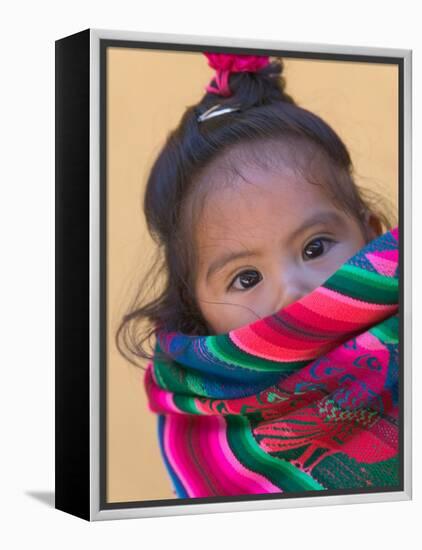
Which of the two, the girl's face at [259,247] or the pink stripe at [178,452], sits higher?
the girl's face at [259,247]

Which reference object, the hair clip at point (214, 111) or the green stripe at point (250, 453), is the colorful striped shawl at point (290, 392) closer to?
the green stripe at point (250, 453)

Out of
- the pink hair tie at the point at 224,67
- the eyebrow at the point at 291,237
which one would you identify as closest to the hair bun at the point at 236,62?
the pink hair tie at the point at 224,67

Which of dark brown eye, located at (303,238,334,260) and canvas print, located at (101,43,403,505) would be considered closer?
canvas print, located at (101,43,403,505)

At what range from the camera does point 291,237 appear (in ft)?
16.1

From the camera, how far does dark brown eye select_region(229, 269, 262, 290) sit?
16.1 ft

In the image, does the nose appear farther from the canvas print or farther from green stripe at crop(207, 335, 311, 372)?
green stripe at crop(207, 335, 311, 372)

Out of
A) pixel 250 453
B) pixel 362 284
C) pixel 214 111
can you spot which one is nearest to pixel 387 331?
pixel 362 284

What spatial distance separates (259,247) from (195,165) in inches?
13.9

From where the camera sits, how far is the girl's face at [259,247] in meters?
4.88

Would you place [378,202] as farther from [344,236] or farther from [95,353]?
[95,353]

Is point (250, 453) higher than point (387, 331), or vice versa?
point (387, 331)

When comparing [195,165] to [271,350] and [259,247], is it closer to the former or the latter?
[259,247]

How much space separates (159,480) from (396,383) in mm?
969

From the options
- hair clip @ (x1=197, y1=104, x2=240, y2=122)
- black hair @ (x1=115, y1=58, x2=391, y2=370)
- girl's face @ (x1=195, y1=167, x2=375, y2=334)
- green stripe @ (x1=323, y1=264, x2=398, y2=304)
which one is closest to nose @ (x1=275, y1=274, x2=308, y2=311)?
girl's face @ (x1=195, y1=167, x2=375, y2=334)
